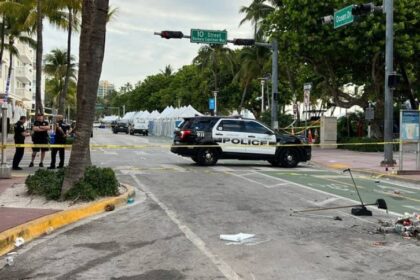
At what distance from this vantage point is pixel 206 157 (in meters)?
20.3

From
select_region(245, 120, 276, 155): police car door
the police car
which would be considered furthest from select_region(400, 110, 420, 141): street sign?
select_region(245, 120, 276, 155): police car door

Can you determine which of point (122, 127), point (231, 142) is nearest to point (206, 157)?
point (231, 142)

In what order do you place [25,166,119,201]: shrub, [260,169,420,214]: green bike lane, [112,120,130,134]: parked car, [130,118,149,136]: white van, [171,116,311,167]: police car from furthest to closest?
[112,120,130,134]: parked car
[130,118,149,136]: white van
[171,116,311,167]: police car
[260,169,420,214]: green bike lane
[25,166,119,201]: shrub

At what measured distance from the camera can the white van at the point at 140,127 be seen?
209 feet

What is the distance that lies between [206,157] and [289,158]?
325 cm

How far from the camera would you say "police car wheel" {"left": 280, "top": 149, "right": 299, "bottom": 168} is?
828 inches

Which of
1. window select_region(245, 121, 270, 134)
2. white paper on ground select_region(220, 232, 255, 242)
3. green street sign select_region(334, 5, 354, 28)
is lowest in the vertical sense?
white paper on ground select_region(220, 232, 255, 242)

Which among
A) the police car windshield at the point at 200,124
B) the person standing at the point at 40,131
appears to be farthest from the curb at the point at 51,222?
the police car windshield at the point at 200,124

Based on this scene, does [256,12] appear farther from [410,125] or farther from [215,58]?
[410,125]

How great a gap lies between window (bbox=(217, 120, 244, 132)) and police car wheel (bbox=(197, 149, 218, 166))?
0.93m

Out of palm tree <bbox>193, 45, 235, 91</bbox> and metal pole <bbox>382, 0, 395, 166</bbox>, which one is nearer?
metal pole <bbox>382, 0, 395, 166</bbox>

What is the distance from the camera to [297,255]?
23.6 feet

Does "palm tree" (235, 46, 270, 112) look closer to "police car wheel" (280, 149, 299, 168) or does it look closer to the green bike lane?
"police car wheel" (280, 149, 299, 168)

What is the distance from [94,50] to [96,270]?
5.71 m
